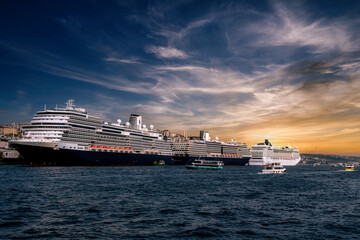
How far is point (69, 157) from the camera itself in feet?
295

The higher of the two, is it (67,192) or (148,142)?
(148,142)

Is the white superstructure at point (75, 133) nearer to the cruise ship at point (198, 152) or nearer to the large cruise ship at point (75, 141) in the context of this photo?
the large cruise ship at point (75, 141)

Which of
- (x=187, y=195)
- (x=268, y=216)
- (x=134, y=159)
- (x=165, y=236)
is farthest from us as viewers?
(x=134, y=159)

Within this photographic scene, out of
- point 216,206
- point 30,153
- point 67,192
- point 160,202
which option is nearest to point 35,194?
point 67,192

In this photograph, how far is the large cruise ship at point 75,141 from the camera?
85.9 meters

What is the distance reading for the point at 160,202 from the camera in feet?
103

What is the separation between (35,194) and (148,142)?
4284 inches

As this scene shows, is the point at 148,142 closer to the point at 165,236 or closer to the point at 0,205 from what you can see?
the point at 0,205

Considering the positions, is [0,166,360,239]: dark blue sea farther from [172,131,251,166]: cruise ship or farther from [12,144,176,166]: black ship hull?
[172,131,251,166]: cruise ship

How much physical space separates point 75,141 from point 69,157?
26.4 ft

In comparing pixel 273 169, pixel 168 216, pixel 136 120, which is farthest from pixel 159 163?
pixel 168 216

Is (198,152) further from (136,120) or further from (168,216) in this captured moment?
(168,216)

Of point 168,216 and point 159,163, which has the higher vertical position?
point 168,216

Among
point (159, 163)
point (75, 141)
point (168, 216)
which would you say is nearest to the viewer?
point (168, 216)
